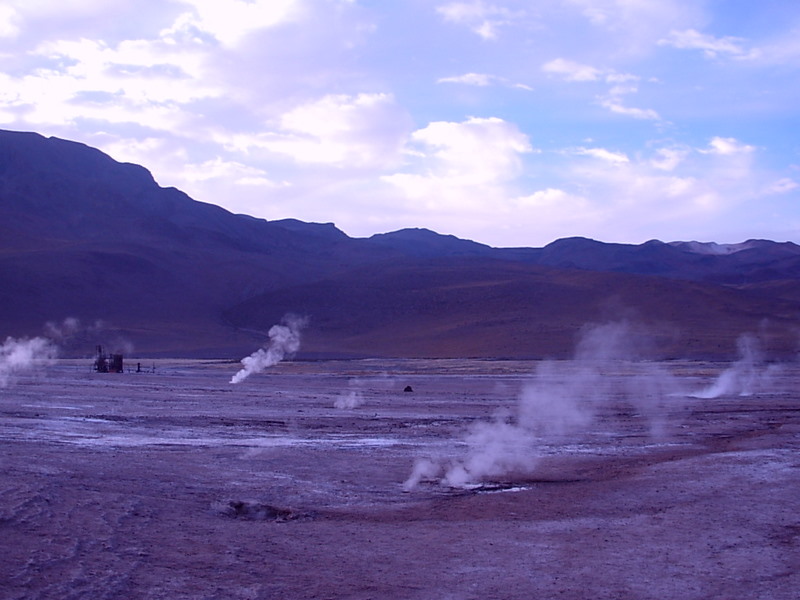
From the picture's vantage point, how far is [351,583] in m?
9.80

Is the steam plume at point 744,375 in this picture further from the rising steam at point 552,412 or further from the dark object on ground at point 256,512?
the dark object on ground at point 256,512

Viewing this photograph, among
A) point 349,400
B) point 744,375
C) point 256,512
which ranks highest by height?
point 256,512

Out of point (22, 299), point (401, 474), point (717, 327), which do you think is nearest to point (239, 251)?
point (22, 299)

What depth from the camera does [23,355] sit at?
73562 mm

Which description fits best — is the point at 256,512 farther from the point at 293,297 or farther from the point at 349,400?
the point at 293,297

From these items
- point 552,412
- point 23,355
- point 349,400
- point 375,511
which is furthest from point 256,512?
point 23,355

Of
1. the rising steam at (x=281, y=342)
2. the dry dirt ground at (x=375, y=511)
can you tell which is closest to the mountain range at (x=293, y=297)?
the rising steam at (x=281, y=342)

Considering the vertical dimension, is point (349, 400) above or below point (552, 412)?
above

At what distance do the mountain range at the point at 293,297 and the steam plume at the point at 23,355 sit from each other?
3.21 metres

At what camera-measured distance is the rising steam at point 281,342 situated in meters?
69.1

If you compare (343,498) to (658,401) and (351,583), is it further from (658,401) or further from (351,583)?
(658,401)

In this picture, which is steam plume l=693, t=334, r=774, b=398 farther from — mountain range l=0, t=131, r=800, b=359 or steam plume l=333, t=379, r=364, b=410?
steam plume l=333, t=379, r=364, b=410

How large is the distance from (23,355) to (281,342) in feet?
89.5

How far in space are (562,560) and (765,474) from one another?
337 inches
